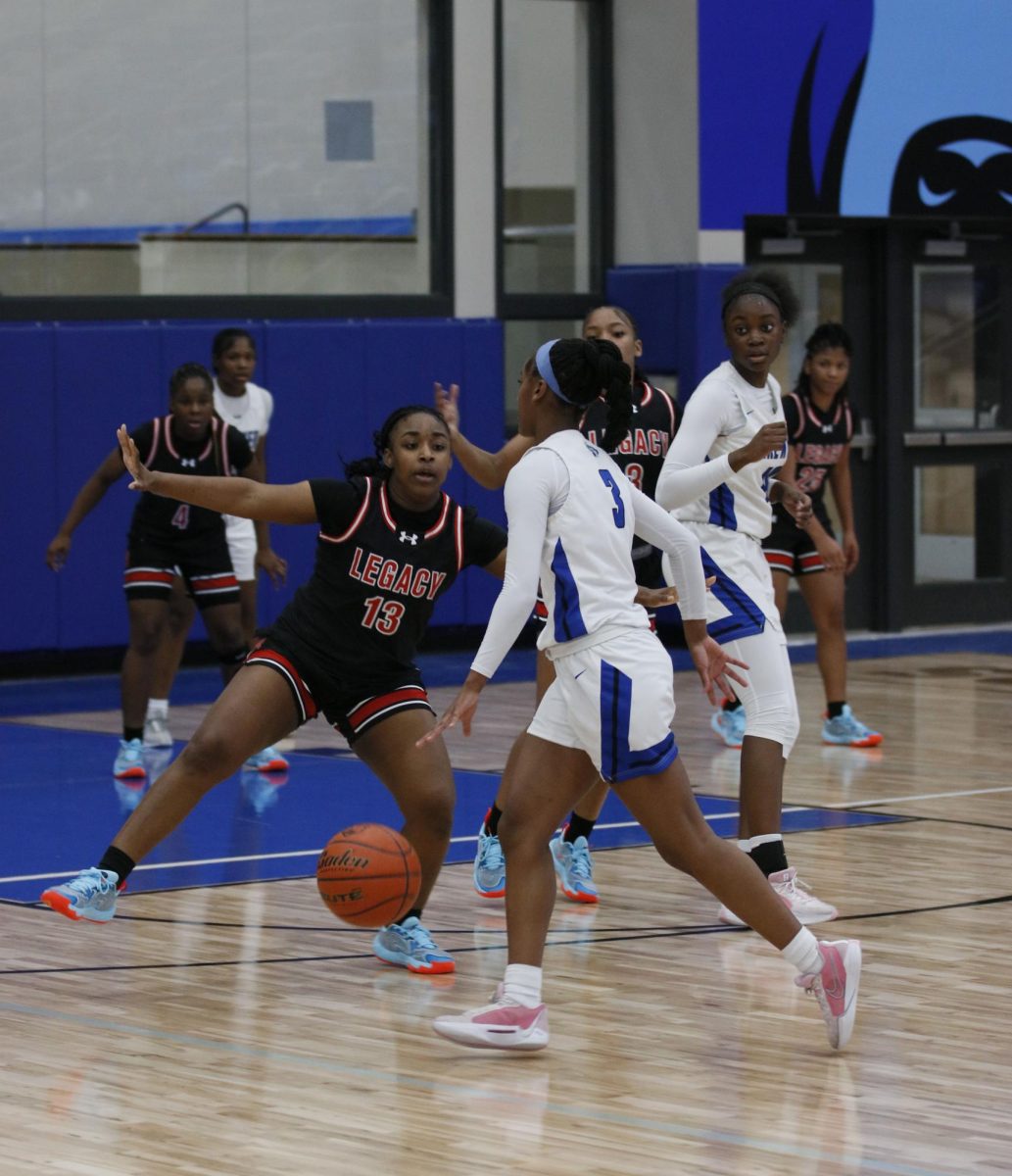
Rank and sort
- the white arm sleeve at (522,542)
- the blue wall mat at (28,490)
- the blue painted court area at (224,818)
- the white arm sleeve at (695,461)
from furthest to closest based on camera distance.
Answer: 1. the blue wall mat at (28,490)
2. the blue painted court area at (224,818)
3. the white arm sleeve at (695,461)
4. the white arm sleeve at (522,542)

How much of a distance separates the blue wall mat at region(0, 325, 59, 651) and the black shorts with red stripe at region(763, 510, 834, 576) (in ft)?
15.5

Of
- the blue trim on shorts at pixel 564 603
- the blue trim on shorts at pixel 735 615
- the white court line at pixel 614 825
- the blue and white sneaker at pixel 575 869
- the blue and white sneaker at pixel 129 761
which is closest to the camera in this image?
the blue trim on shorts at pixel 564 603

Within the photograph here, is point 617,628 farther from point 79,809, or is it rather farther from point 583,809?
point 79,809

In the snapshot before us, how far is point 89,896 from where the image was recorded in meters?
6.67

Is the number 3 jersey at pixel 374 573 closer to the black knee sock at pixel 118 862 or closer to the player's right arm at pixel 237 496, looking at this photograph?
the player's right arm at pixel 237 496

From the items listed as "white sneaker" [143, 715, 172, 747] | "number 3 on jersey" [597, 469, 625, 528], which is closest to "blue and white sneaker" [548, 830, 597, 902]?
"number 3 on jersey" [597, 469, 625, 528]

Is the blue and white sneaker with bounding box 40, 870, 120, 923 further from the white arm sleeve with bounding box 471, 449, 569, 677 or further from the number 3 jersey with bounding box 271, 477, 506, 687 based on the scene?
the white arm sleeve with bounding box 471, 449, 569, 677

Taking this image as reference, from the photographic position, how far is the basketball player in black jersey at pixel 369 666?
673cm

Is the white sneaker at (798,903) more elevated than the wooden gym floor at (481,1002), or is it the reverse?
the white sneaker at (798,903)

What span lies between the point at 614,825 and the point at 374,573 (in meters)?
2.93

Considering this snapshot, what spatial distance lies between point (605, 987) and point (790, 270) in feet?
33.9

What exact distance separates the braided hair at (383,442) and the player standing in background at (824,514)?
4.59 meters

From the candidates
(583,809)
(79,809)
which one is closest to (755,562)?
(583,809)

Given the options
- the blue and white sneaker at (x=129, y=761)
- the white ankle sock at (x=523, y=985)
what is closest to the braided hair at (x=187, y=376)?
the blue and white sneaker at (x=129, y=761)
